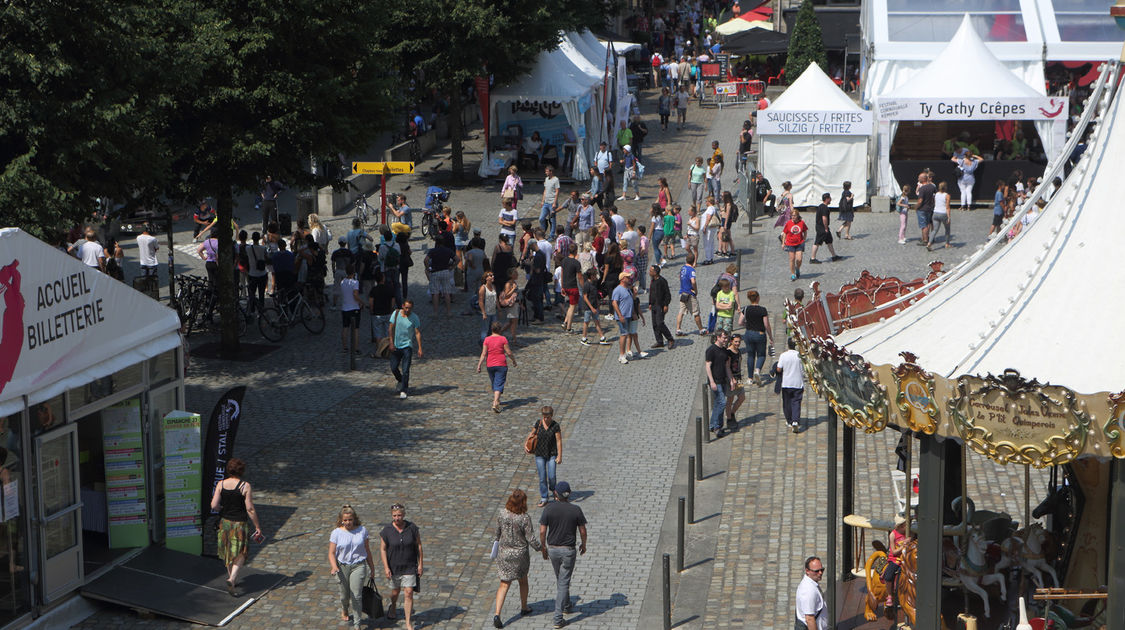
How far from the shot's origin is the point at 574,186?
37.0m

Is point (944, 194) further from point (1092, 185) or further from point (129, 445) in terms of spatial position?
point (129, 445)

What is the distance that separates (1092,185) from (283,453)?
1106 centimetres

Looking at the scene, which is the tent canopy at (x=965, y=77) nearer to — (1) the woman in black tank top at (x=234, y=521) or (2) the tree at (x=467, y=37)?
(2) the tree at (x=467, y=37)

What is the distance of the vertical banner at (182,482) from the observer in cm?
1494

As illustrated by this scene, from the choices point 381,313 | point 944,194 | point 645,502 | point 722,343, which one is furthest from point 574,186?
point 645,502

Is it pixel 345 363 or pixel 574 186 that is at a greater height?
pixel 574 186

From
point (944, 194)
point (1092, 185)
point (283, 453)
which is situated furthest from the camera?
point (944, 194)

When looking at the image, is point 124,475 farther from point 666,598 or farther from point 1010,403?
point 1010,403

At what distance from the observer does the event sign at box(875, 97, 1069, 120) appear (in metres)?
32.4

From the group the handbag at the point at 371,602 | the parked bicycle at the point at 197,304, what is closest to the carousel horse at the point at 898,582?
the handbag at the point at 371,602

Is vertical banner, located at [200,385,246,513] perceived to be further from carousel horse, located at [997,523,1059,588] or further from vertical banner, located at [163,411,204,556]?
carousel horse, located at [997,523,1059,588]

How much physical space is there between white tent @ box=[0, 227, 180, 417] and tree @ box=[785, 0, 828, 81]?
132 ft

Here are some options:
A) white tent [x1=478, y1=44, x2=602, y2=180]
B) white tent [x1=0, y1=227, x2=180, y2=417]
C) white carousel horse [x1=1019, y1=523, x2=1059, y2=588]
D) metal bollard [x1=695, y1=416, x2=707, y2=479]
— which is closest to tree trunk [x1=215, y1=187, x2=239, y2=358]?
white tent [x1=0, y1=227, x2=180, y2=417]

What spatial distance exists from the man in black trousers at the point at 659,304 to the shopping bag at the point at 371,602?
9779 millimetres
